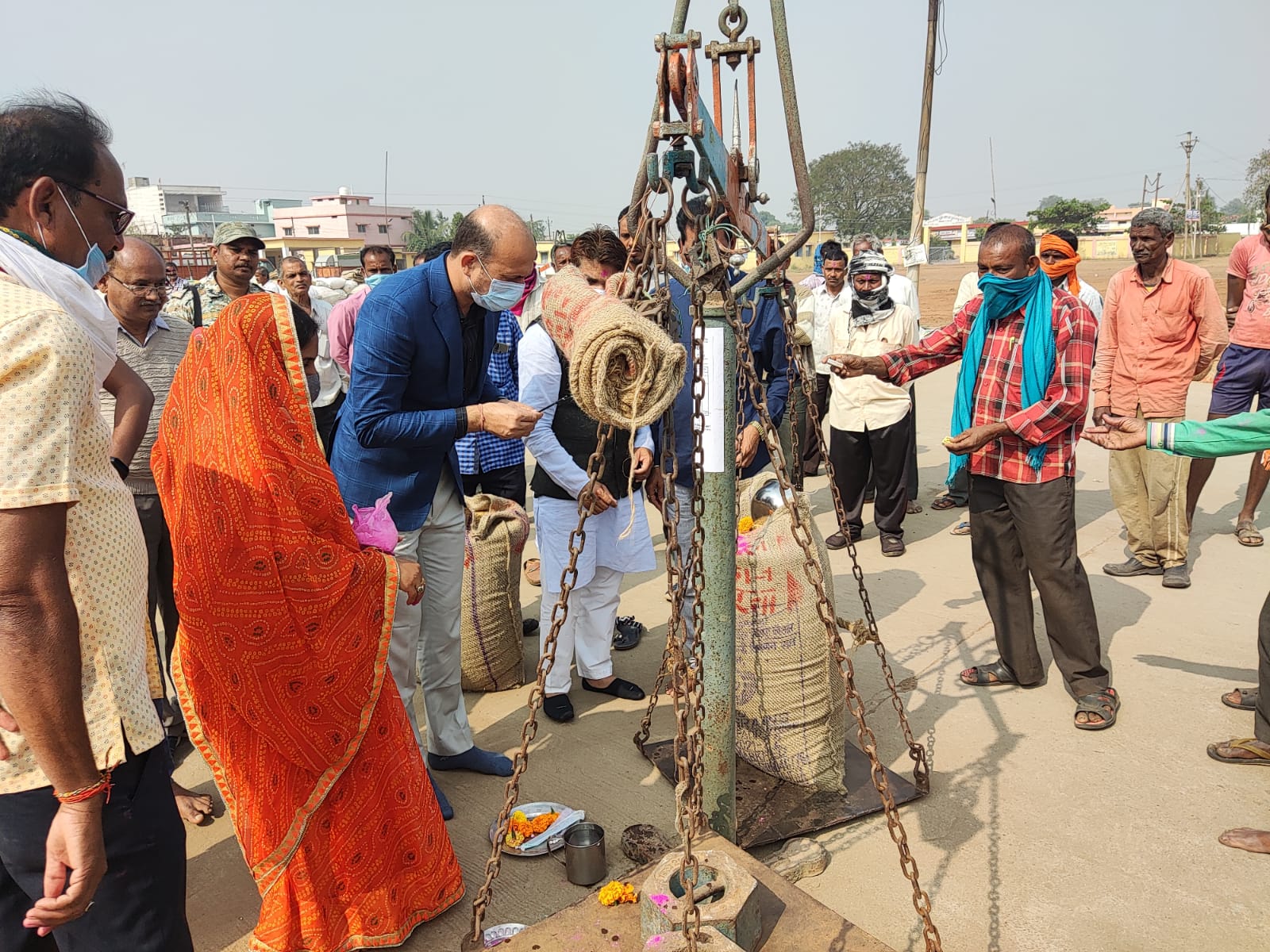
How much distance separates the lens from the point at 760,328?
4.36 meters

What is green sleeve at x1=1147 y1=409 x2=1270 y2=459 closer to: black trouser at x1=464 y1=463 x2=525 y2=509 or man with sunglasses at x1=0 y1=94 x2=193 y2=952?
black trouser at x1=464 y1=463 x2=525 y2=509

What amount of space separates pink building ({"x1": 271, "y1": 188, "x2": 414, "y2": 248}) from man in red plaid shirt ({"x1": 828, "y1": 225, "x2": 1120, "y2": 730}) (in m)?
56.1

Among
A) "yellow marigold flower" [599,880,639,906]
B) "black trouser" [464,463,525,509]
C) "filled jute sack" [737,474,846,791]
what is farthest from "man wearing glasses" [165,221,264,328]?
"yellow marigold flower" [599,880,639,906]

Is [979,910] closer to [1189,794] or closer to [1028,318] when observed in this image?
[1189,794]

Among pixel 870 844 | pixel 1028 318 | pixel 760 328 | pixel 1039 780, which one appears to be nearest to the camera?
pixel 870 844

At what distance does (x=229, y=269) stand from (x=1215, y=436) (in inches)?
177

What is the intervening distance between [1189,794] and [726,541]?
212cm

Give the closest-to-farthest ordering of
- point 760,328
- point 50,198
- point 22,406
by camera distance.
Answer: point 22,406 < point 50,198 < point 760,328

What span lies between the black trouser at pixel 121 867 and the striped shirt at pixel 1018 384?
10.1 ft

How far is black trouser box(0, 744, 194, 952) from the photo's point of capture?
63.2 inches

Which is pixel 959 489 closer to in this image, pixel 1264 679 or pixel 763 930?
pixel 1264 679

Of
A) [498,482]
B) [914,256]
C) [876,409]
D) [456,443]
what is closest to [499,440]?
[498,482]

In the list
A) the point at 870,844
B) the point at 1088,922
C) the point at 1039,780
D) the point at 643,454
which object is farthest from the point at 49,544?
the point at 1039,780

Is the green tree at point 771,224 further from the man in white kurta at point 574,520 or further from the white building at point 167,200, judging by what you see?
the white building at point 167,200
